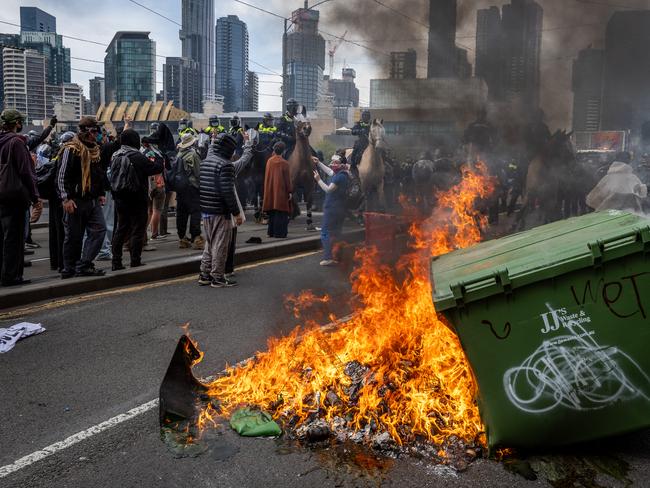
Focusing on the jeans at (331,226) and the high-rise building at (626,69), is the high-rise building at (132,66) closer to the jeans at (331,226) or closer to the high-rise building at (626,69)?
the high-rise building at (626,69)

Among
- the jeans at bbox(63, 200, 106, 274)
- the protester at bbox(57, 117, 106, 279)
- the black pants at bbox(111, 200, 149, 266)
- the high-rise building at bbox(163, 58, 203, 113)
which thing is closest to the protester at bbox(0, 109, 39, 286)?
the protester at bbox(57, 117, 106, 279)

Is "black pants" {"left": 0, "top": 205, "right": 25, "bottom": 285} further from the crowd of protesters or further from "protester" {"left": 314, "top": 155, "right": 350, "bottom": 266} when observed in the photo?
"protester" {"left": 314, "top": 155, "right": 350, "bottom": 266}

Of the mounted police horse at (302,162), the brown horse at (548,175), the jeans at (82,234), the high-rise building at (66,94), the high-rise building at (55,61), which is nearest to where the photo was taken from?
the jeans at (82,234)

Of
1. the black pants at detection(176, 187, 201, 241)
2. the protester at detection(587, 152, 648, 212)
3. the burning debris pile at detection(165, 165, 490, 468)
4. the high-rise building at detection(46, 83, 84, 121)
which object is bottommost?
the burning debris pile at detection(165, 165, 490, 468)

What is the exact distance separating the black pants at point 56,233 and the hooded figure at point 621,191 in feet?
24.0

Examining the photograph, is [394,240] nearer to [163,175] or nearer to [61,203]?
[163,175]

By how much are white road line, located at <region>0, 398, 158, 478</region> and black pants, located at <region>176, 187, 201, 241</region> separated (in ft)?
20.5

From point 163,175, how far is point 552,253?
862 cm

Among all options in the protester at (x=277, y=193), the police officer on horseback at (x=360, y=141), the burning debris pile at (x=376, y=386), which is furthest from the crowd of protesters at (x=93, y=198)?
the police officer on horseback at (x=360, y=141)

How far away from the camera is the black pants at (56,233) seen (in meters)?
8.45

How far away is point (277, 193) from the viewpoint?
12.1 metres

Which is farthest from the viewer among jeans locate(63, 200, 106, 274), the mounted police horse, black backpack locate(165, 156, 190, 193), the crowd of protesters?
the mounted police horse

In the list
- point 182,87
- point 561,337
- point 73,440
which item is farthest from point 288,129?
point 182,87

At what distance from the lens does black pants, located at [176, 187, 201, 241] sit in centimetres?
1054
